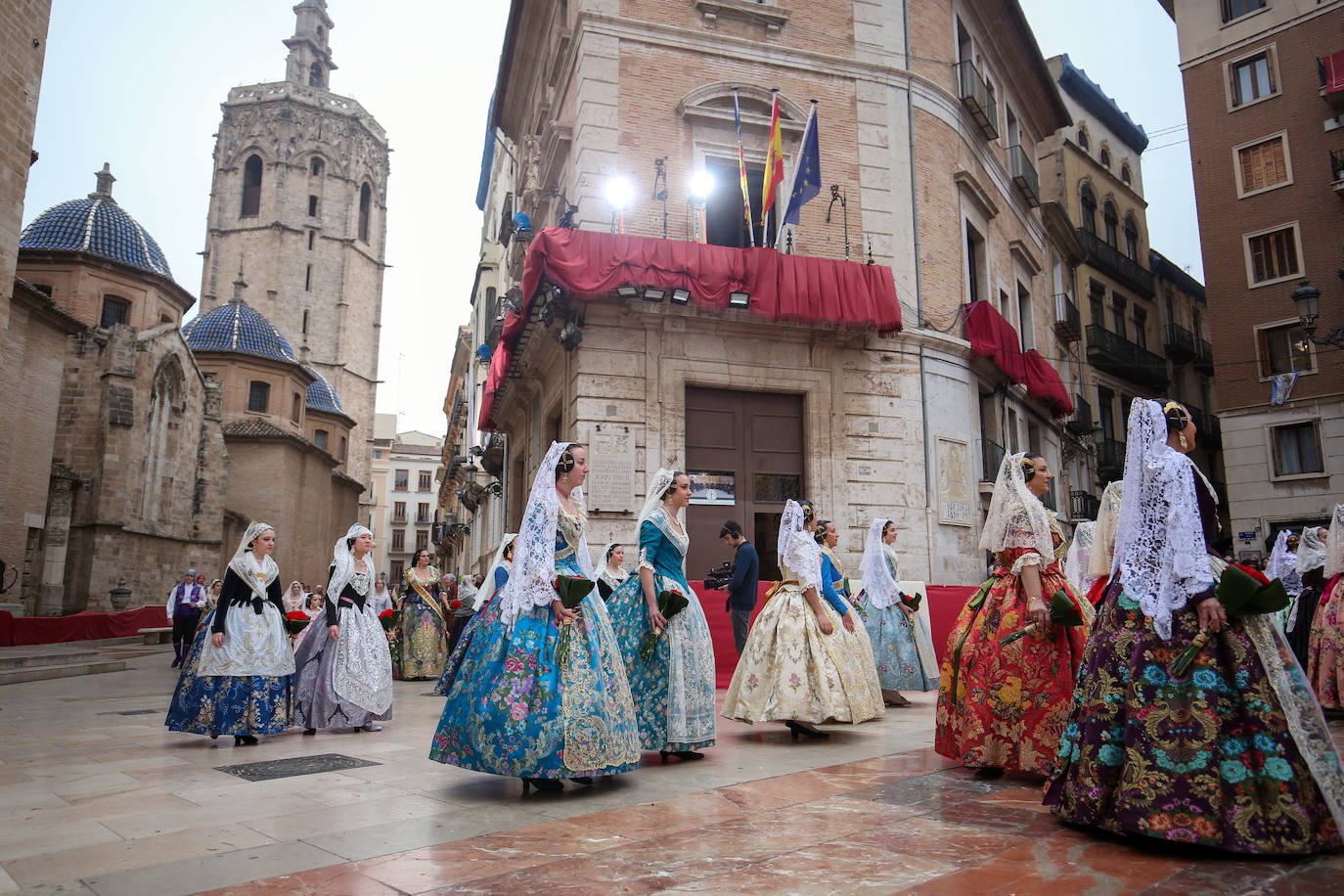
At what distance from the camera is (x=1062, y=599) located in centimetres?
473

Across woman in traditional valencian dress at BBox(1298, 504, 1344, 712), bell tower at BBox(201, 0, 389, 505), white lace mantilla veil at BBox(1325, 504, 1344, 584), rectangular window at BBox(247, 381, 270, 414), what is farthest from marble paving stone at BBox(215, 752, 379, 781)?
bell tower at BBox(201, 0, 389, 505)

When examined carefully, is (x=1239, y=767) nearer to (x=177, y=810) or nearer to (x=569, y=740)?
(x=569, y=740)

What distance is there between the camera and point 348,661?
25.6ft

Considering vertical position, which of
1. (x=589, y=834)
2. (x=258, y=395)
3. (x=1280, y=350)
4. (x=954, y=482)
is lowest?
→ (x=589, y=834)

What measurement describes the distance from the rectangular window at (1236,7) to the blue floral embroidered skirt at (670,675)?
26453mm

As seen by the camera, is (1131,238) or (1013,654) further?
(1131,238)

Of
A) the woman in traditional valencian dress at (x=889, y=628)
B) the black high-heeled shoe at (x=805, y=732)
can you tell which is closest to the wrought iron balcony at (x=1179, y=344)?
the woman in traditional valencian dress at (x=889, y=628)

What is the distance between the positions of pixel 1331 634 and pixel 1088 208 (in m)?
24.7

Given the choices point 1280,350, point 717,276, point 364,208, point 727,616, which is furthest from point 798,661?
point 364,208

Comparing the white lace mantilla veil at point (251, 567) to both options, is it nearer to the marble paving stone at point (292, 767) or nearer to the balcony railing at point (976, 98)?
the marble paving stone at point (292, 767)

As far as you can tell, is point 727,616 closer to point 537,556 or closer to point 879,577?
point 879,577

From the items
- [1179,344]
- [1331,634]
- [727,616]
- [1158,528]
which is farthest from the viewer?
[1179,344]

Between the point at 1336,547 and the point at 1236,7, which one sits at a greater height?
the point at 1236,7

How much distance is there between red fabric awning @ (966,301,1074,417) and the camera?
16266mm
